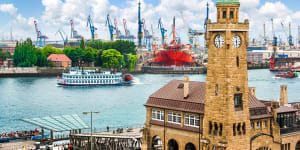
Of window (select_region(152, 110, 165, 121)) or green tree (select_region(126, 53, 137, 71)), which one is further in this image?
green tree (select_region(126, 53, 137, 71))

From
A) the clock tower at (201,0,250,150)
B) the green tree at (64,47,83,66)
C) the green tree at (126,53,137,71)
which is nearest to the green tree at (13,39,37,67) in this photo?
the green tree at (64,47,83,66)

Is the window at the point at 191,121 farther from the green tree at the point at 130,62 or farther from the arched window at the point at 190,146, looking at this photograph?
Answer: the green tree at the point at 130,62

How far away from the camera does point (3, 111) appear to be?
80.1m

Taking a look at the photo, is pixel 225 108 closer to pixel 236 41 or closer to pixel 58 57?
pixel 236 41

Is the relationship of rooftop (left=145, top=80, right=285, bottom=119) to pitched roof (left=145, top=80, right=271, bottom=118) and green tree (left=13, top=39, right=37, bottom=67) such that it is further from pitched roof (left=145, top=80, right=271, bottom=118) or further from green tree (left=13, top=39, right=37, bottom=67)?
green tree (left=13, top=39, right=37, bottom=67)

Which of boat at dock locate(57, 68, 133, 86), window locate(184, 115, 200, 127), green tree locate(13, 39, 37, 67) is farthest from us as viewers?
green tree locate(13, 39, 37, 67)

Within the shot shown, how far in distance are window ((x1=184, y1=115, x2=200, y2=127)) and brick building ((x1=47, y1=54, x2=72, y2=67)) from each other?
148 m

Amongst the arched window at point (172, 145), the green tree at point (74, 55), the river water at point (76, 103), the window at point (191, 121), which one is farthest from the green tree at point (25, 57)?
the window at point (191, 121)

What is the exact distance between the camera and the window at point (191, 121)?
35906mm

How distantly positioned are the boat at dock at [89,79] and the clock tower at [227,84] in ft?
318

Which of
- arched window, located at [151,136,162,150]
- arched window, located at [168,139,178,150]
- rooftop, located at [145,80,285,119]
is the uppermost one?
rooftop, located at [145,80,285,119]

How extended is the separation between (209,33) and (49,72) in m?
140

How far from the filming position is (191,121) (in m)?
36.4

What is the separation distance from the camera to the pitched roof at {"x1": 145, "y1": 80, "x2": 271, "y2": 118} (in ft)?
119
